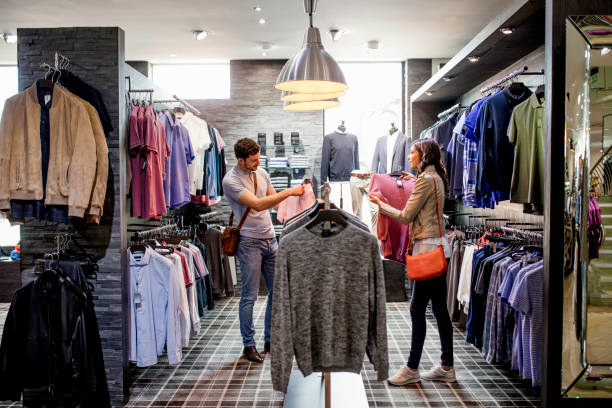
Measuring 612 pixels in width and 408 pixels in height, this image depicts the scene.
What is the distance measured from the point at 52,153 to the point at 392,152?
4.49 m

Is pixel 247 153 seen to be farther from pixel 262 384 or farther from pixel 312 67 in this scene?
pixel 262 384

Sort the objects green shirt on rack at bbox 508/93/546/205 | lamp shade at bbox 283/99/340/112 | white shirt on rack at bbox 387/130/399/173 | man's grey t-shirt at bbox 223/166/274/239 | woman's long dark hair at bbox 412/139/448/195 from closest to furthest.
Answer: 1. green shirt on rack at bbox 508/93/546/205
2. woman's long dark hair at bbox 412/139/448/195
3. lamp shade at bbox 283/99/340/112
4. man's grey t-shirt at bbox 223/166/274/239
5. white shirt on rack at bbox 387/130/399/173

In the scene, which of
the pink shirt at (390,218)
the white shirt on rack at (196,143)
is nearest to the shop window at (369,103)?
the white shirt on rack at (196,143)

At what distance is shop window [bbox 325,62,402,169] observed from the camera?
7.17 meters

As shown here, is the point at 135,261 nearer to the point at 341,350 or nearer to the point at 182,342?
the point at 182,342

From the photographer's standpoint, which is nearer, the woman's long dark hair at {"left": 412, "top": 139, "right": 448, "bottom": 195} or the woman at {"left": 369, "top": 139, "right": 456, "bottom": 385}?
the woman at {"left": 369, "top": 139, "right": 456, "bottom": 385}

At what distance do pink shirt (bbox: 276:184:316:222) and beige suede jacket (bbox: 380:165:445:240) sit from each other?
85cm

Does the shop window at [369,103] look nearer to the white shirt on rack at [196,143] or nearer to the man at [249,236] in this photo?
the white shirt on rack at [196,143]

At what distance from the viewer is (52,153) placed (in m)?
2.86

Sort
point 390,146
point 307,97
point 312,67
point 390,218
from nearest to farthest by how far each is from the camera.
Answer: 1. point 312,67
2. point 307,97
3. point 390,218
4. point 390,146

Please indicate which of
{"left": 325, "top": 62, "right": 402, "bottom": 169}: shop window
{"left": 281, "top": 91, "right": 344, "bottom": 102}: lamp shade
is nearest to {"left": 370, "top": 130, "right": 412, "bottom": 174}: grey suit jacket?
{"left": 325, "top": 62, "right": 402, "bottom": 169}: shop window

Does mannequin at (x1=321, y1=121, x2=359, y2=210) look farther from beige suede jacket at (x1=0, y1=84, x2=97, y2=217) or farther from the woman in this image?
beige suede jacket at (x1=0, y1=84, x2=97, y2=217)

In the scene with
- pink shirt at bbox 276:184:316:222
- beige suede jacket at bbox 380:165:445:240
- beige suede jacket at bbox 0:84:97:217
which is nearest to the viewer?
beige suede jacket at bbox 0:84:97:217

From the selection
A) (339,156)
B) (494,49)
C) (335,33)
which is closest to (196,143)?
(335,33)
